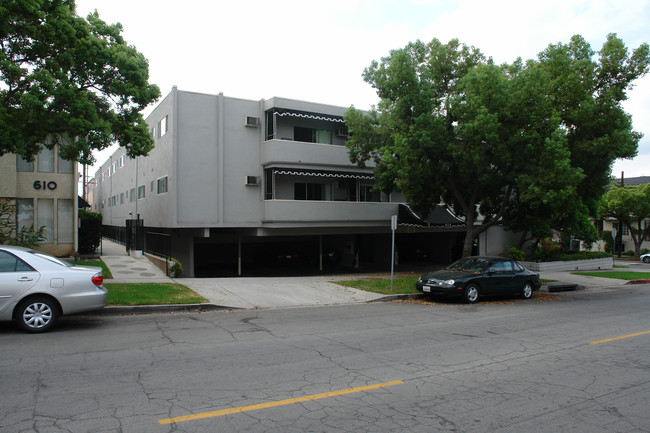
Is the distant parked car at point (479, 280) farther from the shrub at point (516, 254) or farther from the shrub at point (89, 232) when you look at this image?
the shrub at point (89, 232)

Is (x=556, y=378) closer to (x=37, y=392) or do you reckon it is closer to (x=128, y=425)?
(x=128, y=425)

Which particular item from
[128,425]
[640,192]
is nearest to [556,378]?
[128,425]

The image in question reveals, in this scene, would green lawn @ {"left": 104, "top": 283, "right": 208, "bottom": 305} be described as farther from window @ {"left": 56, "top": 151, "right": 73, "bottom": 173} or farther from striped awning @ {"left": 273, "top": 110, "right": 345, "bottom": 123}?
striped awning @ {"left": 273, "top": 110, "right": 345, "bottom": 123}

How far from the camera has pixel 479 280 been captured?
14.0m

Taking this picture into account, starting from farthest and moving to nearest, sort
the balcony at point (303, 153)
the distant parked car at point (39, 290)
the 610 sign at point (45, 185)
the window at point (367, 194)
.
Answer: the window at point (367, 194) → the balcony at point (303, 153) → the 610 sign at point (45, 185) → the distant parked car at point (39, 290)

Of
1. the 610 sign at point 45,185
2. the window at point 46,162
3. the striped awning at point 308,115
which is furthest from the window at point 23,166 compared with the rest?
the striped awning at point 308,115

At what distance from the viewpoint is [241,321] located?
32.8ft

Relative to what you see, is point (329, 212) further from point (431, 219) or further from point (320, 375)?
point (320, 375)

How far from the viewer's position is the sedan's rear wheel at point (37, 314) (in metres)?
7.94

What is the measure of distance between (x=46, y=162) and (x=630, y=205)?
42480mm

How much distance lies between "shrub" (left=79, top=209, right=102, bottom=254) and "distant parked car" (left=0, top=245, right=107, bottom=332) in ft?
45.7

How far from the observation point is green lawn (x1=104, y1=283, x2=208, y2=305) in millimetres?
11015

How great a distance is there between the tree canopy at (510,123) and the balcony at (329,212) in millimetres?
4279

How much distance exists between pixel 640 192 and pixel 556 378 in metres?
40.1
